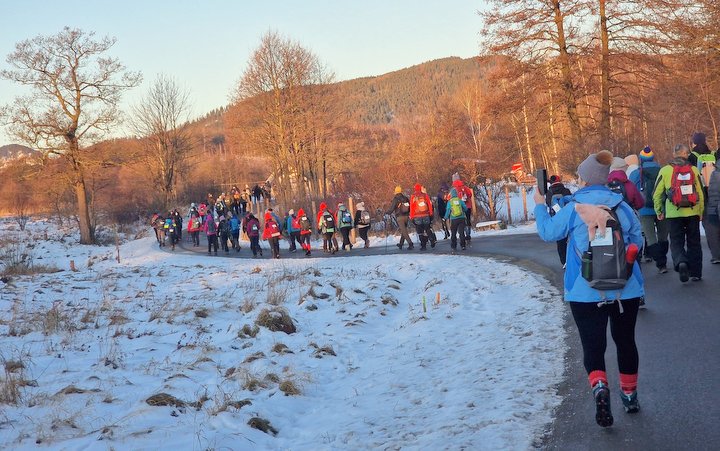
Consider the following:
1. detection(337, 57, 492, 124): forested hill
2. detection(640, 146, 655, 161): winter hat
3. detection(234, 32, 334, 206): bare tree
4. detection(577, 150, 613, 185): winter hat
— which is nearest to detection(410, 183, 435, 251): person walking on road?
detection(640, 146, 655, 161): winter hat

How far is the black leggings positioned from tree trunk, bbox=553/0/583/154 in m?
23.2

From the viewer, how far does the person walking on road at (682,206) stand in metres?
9.06

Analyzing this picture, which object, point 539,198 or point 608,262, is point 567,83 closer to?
point 539,198

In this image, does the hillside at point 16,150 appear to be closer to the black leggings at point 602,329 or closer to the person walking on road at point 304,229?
the person walking on road at point 304,229

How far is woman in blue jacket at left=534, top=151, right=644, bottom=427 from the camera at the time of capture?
4.57 metres

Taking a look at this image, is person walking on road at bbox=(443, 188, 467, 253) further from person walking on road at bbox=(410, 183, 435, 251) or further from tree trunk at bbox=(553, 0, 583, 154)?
tree trunk at bbox=(553, 0, 583, 154)

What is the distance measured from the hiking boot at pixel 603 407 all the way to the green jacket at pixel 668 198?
550cm

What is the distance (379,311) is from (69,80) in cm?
3365

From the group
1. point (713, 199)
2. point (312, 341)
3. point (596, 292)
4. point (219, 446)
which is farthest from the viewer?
point (713, 199)

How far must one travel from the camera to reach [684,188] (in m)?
9.05

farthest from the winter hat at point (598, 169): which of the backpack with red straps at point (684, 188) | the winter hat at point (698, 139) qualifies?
the winter hat at point (698, 139)

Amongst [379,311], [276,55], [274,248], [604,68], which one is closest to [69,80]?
[276,55]

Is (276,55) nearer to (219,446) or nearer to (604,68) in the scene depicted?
(604,68)

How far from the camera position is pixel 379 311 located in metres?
11.0
